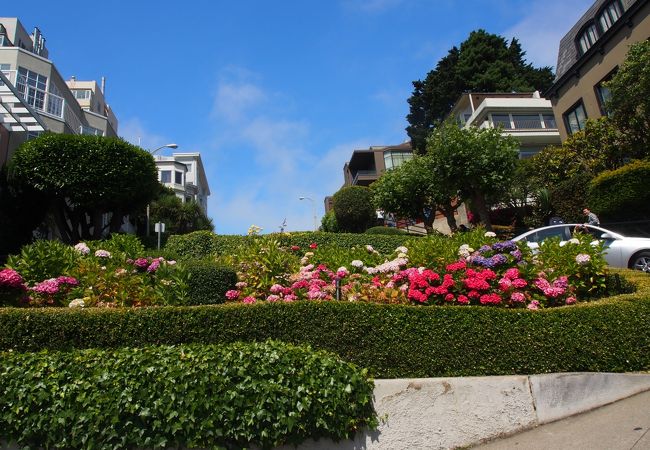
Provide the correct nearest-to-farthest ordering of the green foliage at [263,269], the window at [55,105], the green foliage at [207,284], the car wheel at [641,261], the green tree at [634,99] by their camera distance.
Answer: the green foliage at [207,284] < the green foliage at [263,269] < the car wheel at [641,261] < the green tree at [634,99] < the window at [55,105]

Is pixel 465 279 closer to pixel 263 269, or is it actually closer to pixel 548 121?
pixel 263 269

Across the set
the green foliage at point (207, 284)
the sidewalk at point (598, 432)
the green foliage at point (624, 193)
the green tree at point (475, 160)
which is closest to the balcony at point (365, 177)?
the green tree at point (475, 160)

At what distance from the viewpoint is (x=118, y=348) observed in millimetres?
4988

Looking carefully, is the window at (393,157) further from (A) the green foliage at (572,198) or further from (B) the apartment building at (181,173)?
(A) the green foliage at (572,198)

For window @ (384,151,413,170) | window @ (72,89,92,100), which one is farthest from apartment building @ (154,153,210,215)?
window @ (384,151,413,170)

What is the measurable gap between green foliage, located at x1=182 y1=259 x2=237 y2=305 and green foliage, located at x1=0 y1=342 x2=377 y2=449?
2.21 metres

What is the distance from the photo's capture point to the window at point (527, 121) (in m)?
38.7

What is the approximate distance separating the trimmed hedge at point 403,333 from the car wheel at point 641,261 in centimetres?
577

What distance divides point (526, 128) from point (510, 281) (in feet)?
118

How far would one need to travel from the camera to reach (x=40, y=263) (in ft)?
23.2

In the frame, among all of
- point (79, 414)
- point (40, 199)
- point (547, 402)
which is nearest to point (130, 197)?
point (40, 199)

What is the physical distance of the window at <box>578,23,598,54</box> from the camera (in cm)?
2466

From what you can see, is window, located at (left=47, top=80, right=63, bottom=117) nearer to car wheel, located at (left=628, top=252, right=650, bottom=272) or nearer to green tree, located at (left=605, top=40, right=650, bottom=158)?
car wheel, located at (left=628, top=252, right=650, bottom=272)

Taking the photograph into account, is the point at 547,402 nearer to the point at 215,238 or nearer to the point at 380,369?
the point at 380,369
